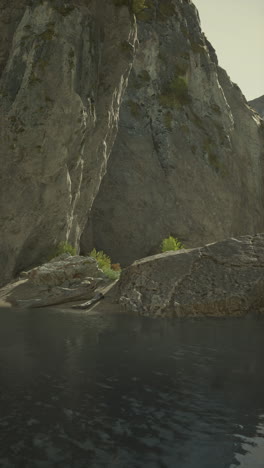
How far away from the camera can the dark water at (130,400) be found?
5328 mm

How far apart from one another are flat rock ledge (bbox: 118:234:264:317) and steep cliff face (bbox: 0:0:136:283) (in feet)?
19.4

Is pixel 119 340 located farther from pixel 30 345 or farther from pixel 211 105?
pixel 211 105

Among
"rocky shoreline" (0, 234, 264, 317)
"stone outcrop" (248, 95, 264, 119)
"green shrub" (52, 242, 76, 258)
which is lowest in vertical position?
"rocky shoreline" (0, 234, 264, 317)

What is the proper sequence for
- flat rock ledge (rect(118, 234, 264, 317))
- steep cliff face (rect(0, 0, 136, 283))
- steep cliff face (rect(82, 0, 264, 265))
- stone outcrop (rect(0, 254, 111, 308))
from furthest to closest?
steep cliff face (rect(82, 0, 264, 265)) < steep cliff face (rect(0, 0, 136, 283)) < stone outcrop (rect(0, 254, 111, 308)) < flat rock ledge (rect(118, 234, 264, 317))

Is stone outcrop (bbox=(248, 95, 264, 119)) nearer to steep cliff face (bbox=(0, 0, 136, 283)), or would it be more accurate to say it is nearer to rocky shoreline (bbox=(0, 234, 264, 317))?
steep cliff face (bbox=(0, 0, 136, 283))

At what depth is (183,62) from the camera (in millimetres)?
39281

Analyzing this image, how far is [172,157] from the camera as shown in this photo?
36.8 metres

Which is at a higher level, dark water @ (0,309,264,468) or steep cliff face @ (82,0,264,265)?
steep cliff face @ (82,0,264,265)

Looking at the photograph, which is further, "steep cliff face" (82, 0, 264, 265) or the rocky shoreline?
"steep cliff face" (82, 0, 264, 265)

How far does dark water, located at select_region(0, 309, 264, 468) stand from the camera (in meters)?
5.33

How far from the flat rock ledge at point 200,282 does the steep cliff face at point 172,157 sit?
1342 cm

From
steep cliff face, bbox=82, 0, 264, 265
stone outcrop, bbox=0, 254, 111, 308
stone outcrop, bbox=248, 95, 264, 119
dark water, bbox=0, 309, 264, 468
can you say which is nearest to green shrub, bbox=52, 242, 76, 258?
stone outcrop, bbox=0, 254, 111, 308

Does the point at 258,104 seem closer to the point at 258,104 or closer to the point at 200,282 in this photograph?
the point at 258,104

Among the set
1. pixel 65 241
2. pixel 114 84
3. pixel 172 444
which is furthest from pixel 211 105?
pixel 172 444
